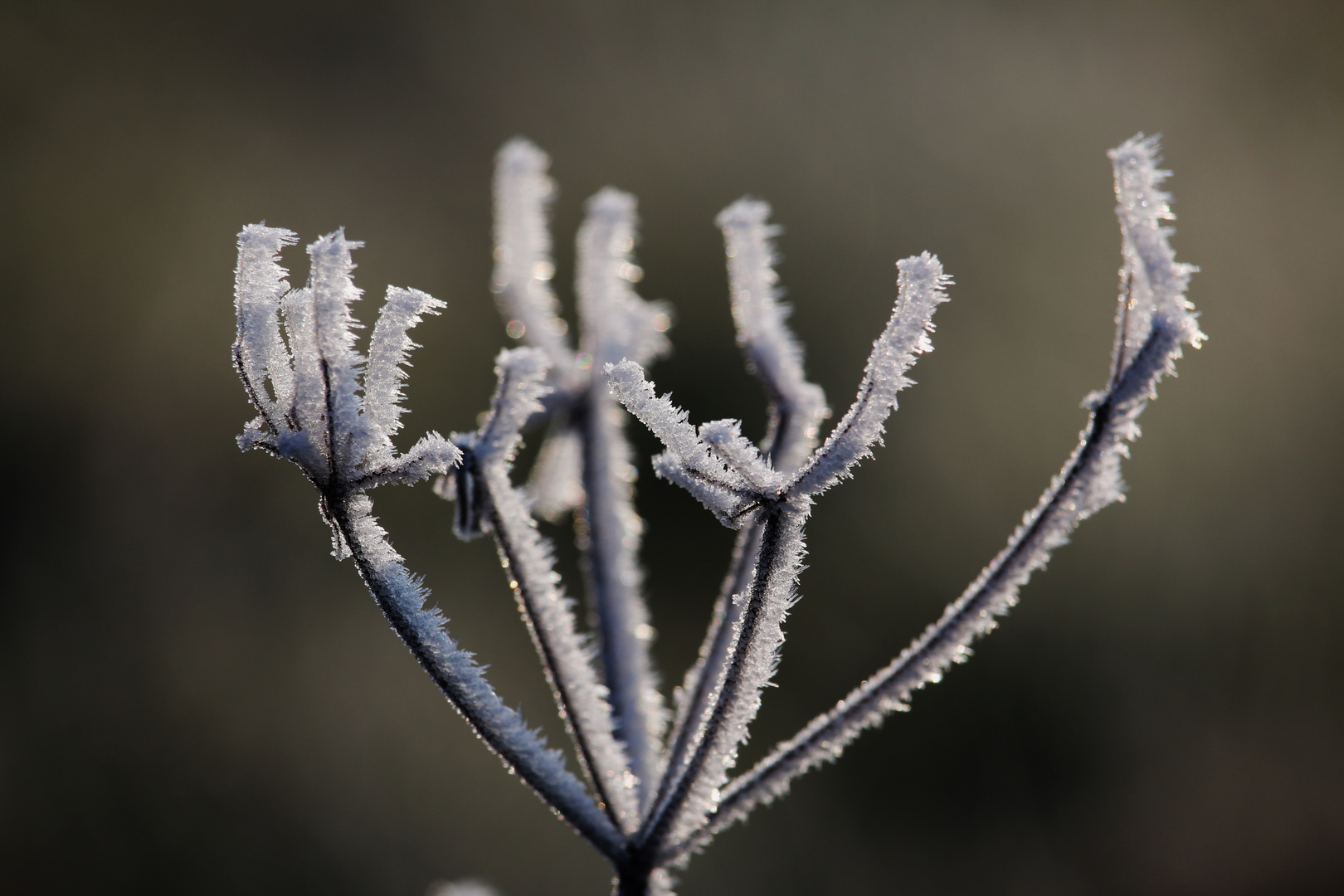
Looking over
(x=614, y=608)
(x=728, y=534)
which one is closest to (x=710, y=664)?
(x=614, y=608)

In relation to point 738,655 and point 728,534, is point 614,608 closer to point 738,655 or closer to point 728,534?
point 738,655

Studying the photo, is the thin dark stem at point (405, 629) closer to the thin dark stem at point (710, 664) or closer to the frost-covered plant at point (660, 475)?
the frost-covered plant at point (660, 475)

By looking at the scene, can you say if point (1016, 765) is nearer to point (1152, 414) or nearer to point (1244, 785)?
point (1244, 785)

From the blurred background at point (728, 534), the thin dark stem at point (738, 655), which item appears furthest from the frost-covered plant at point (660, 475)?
the blurred background at point (728, 534)

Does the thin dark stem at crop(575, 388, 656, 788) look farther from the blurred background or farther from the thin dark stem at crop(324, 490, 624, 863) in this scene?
the blurred background

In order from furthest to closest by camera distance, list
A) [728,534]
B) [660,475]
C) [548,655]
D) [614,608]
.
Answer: [728,534], [614,608], [548,655], [660,475]

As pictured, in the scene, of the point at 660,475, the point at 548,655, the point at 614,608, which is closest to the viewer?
the point at 660,475

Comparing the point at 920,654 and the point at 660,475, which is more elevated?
the point at 660,475

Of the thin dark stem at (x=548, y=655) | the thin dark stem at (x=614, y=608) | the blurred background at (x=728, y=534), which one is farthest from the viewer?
the blurred background at (x=728, y=534)

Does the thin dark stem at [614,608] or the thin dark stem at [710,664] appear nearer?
the thin dark stem at [710,664]

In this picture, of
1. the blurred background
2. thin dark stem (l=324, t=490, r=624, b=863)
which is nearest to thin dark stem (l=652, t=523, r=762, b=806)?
thin dark stem (l=324, t=490, r=624, b=863)

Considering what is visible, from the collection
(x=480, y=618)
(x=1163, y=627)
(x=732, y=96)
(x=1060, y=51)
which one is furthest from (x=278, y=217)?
(x=1163, y=627)
